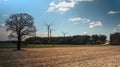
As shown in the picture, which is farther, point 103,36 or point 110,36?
point 103,36

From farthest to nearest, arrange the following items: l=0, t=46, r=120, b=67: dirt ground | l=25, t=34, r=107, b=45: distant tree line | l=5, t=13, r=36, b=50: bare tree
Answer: l=25, t=34, r=107, b=45: distant tree line < l=5, t=13, r=36, b=50: bare tree < l=0, t=46, r=120, b=67: dirt ground

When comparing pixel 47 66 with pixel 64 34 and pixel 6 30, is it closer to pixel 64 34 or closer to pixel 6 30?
pixel 6 30

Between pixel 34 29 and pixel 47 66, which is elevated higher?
pixel 34 29

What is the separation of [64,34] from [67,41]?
16.3ft

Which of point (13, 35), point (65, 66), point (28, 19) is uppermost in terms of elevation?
point (28, 19)

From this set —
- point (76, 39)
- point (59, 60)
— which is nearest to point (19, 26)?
point (59, 60)

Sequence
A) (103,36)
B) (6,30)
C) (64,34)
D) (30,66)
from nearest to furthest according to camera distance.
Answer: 1. (30,66)
2. (6,30)
3. (64,34)
4. (103,36)

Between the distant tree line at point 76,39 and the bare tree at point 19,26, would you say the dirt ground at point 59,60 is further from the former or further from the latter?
the distant tree line at point 76,39

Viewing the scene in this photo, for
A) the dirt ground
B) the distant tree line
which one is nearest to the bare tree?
the dirt ground

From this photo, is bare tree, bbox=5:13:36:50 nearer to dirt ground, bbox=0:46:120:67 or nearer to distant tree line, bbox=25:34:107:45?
dirt ground, bbox=0:46:120:67

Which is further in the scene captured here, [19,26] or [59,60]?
[19,26]

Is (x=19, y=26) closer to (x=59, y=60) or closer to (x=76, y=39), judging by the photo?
(x=59, y=60)

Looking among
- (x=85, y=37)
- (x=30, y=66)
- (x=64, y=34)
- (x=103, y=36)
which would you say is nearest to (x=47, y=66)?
(x=30, y=66)

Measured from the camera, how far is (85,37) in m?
155
